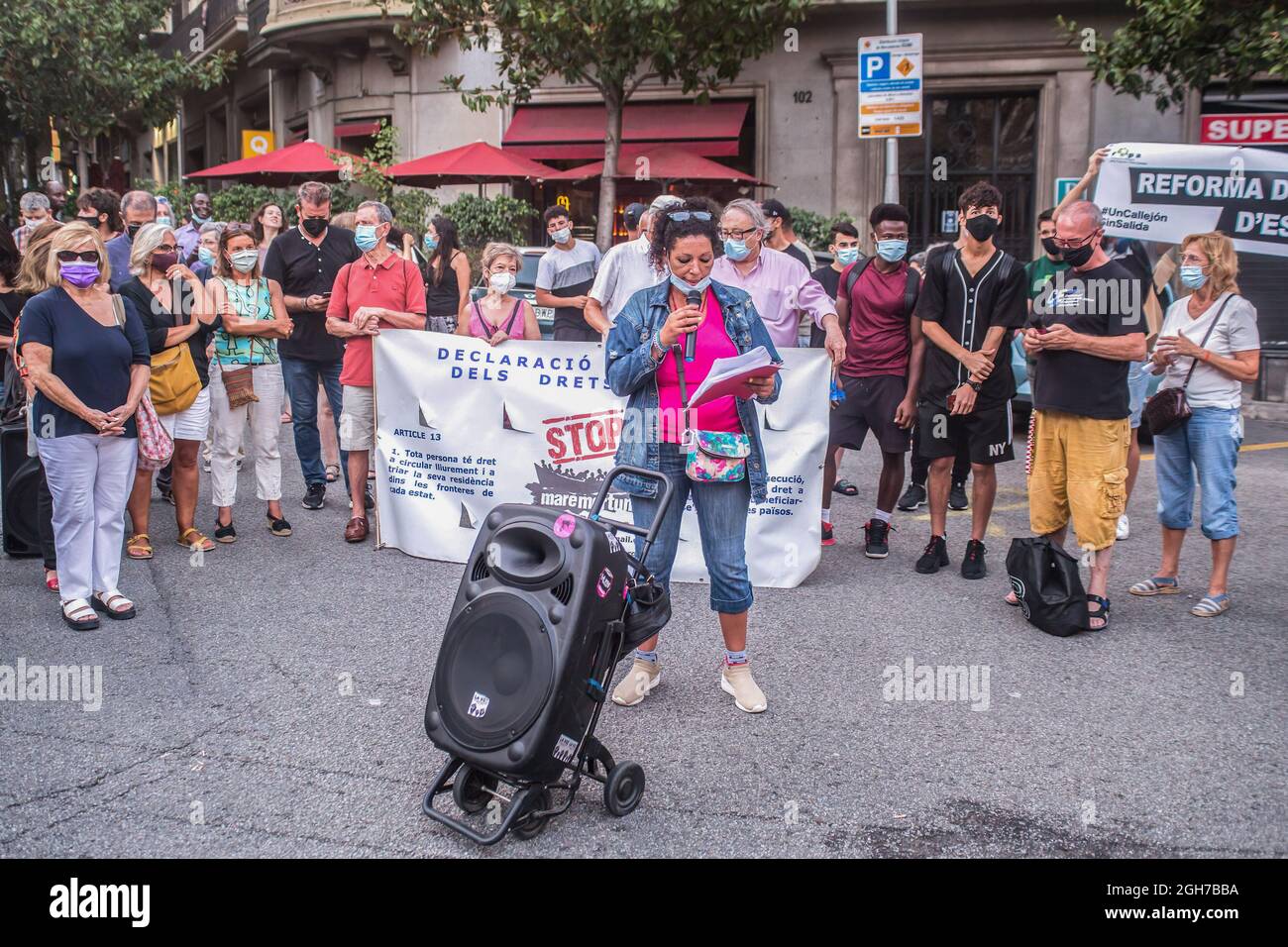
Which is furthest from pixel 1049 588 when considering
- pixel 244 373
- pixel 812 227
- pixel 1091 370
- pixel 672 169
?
pixel 812 227

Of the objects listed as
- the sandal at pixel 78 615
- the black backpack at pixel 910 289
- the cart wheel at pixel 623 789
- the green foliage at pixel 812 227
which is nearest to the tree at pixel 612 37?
the green foliage at pixel 812 227

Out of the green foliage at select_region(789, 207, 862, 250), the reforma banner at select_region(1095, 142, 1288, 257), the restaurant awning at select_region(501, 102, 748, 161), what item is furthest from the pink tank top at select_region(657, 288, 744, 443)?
Answer: the restaurant awning at select_region(501, 102, 748, 161)

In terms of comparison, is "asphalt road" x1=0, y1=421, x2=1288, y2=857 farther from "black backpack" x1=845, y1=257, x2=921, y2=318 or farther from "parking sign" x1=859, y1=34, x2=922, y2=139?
"parking sign" x1=859, y1=34, x2=922, y2=139

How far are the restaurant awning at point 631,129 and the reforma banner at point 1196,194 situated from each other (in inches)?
421

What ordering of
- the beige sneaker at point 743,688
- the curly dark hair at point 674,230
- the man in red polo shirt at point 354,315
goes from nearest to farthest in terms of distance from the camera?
the curly dark hair at point 674,230 → the beige sneaker at point 743,688 → the man in red polo shirt at point 354,315

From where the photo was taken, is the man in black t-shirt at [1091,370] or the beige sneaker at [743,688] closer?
the beige sneaker at [743,688]

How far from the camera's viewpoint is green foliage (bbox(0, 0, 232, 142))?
2100cm

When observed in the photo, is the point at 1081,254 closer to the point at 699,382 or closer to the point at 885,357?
the point at 885,357

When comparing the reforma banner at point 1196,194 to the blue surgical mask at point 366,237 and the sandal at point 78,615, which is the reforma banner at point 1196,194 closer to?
the blue surgical mask at point 366,237

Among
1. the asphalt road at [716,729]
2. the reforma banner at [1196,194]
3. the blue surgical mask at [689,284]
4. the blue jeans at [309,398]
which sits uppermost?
the reforma banner at [1196,194]

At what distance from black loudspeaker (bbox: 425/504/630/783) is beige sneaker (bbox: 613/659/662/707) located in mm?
1170

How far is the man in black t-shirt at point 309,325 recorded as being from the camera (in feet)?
27.2

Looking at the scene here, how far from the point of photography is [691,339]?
463cm
